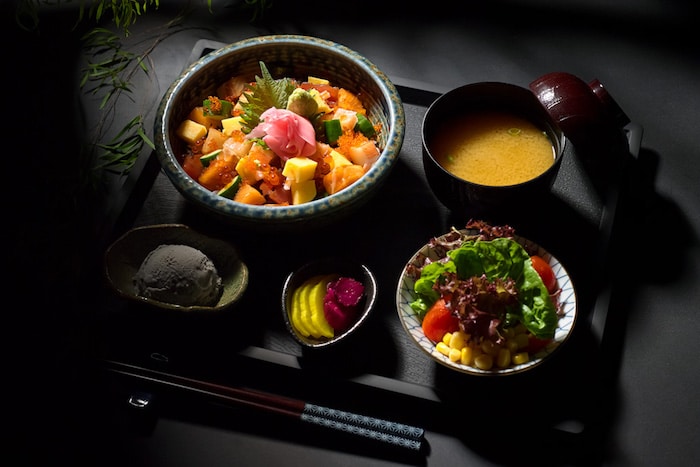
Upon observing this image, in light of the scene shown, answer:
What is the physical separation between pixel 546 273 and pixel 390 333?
1.42 feet

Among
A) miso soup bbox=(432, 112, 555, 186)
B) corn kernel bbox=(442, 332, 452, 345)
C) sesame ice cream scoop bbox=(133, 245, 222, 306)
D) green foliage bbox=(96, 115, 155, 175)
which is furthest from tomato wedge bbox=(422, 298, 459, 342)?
green foliage bbox=(96, 115, 155, 175)

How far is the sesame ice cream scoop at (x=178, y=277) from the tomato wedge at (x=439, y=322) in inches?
22.8

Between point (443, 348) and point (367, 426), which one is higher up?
point (443, 348)

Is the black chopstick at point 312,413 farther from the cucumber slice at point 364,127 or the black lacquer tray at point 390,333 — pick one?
the cucumber slice at point 364,127

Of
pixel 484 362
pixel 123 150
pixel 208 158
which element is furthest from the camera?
pixel 123 150

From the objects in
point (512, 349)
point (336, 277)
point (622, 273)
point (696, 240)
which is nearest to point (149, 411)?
point (336, 277)

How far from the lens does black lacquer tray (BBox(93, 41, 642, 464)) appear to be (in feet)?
6.30

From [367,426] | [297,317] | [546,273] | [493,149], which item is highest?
[493,149]

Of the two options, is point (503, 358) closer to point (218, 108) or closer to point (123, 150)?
point (218, 108)

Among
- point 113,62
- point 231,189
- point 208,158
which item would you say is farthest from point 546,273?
point 113,62

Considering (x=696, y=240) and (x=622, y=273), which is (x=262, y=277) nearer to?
(x=622, y=273)

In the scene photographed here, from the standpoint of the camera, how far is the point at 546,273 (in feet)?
6.38

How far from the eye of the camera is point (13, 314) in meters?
2.21

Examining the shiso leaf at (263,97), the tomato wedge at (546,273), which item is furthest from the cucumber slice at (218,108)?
the tomato wedge at (546,273)
